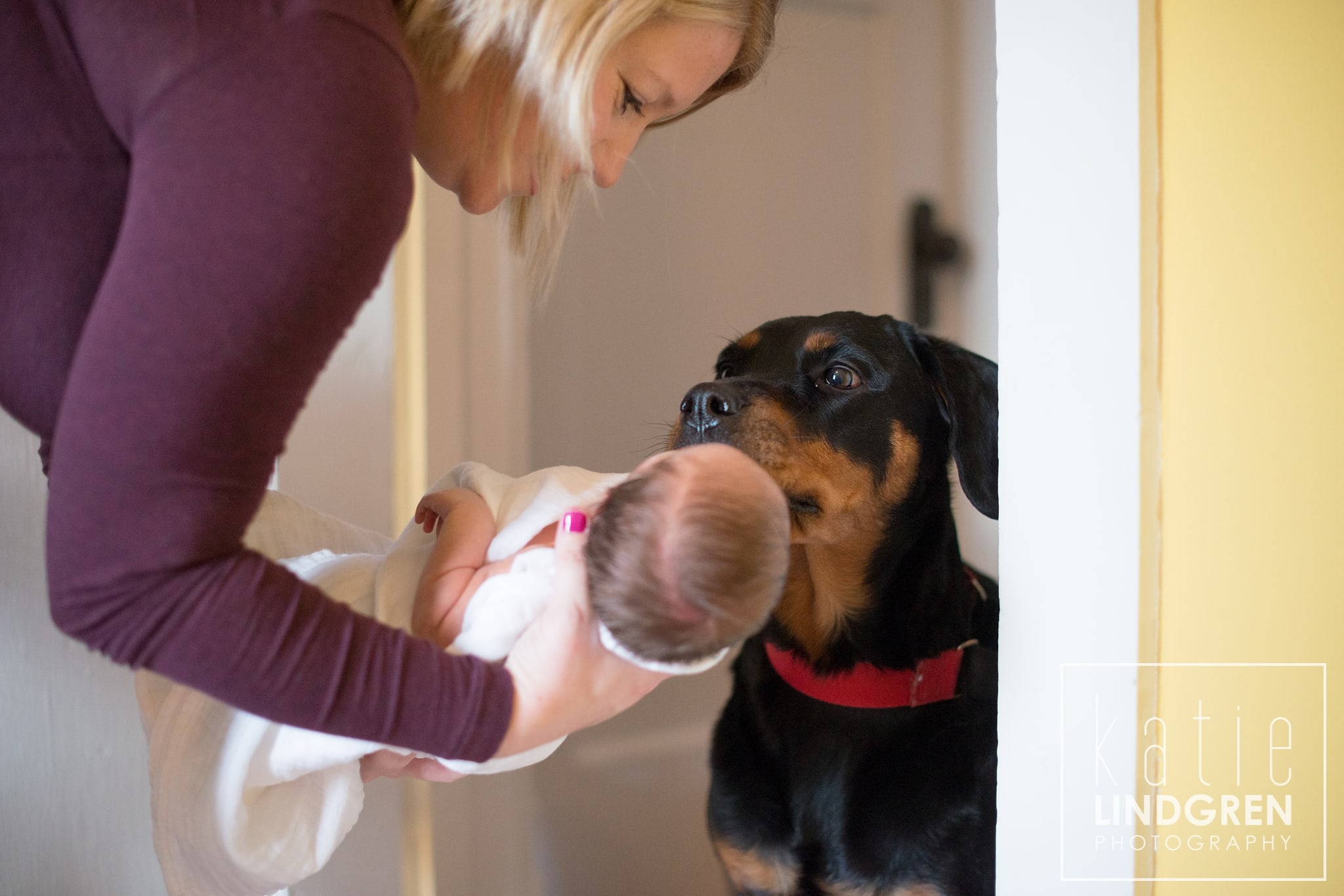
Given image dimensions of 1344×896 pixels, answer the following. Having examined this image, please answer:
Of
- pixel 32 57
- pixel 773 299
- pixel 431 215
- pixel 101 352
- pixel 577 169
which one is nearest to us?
pixel 101 352

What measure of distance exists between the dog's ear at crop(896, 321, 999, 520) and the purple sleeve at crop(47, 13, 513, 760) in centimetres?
88

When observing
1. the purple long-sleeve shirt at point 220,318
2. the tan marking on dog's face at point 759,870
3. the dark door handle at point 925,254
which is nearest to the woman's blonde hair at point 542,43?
the purple long-sleeve shirt at point 220,318

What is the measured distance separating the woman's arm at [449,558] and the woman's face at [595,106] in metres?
0.33

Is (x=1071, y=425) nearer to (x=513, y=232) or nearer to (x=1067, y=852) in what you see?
(x=1067, y=852)

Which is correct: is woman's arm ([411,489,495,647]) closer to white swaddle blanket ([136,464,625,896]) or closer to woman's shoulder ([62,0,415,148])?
white swaddle blanket ([136,464,625,896])

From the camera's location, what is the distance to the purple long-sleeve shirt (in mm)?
530

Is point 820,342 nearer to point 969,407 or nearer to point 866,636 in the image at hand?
point 969,407

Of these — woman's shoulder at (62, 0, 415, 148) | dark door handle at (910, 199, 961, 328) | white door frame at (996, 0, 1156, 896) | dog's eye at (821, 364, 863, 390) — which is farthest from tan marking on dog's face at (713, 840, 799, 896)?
dark door handle at (910, 199, 961, 328)

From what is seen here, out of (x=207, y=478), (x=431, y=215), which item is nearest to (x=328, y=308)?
(x=207, y=478)

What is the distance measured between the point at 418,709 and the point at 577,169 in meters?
0.65

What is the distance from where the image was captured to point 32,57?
64 cm

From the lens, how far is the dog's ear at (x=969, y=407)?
1.23 metres

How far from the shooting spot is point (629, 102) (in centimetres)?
98

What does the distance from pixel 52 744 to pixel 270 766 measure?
566mm
